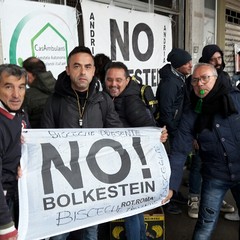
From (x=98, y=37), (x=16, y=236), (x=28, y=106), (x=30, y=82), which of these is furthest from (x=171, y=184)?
(x=98, y=37)

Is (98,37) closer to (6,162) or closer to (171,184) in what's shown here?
A: (171,184)

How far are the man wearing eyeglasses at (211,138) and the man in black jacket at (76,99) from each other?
687 millimetres

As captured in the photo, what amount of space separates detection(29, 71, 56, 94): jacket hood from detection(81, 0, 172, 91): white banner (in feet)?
5.30

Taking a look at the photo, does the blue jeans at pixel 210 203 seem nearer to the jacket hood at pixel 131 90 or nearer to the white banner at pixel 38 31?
the jacket hood at pixel 131 90

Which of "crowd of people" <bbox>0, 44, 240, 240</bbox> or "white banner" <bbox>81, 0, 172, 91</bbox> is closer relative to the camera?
"crowd of people" <bbox>0, 44, 240, 240</bbox>

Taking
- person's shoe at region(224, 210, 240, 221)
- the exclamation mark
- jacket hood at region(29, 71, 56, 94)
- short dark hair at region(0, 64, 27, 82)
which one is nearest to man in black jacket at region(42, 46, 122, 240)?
the exclamation mark

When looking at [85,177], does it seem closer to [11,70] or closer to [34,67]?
[11,70]

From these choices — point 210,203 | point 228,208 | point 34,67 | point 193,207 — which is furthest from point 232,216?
point 34,67

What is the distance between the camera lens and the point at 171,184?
2.51 m

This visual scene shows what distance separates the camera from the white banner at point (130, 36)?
4672mm

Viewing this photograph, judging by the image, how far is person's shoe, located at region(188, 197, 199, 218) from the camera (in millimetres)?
3801

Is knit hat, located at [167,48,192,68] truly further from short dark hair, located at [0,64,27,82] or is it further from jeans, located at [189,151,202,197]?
short dark hair, located at [0,64,27,82]

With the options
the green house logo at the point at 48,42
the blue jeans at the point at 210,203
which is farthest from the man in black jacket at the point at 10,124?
the green house logo at the point at 48,42

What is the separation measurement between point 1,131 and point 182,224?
249cm
